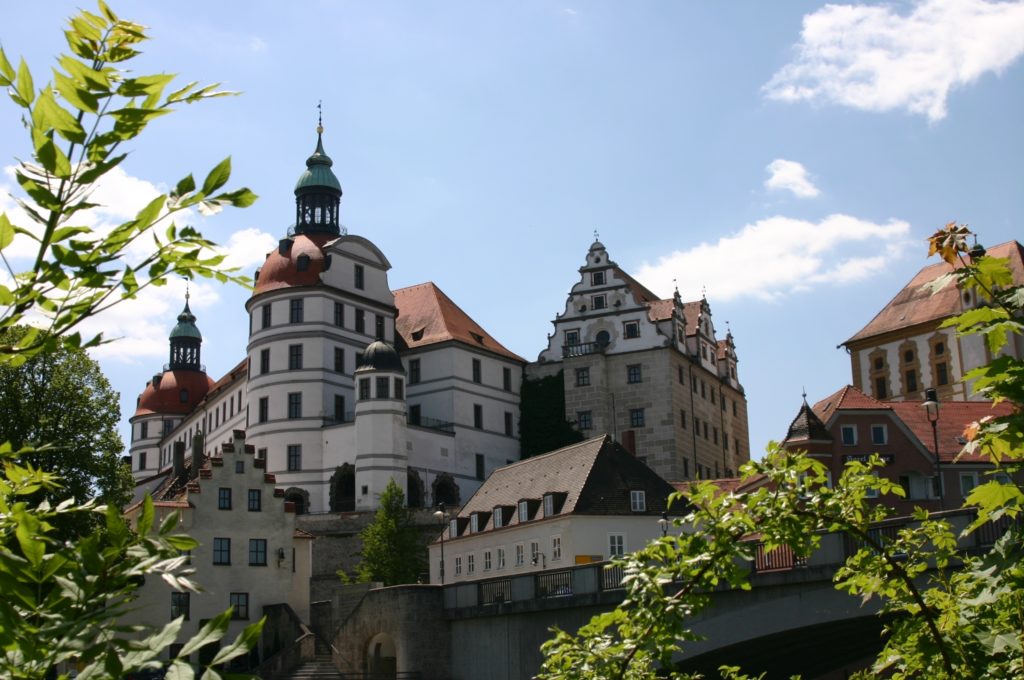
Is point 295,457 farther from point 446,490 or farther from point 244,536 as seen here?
point 244,536

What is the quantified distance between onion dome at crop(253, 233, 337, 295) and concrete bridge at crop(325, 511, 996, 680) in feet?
100

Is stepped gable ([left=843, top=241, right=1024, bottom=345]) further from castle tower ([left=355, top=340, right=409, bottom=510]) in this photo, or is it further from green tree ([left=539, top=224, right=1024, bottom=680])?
green tree ([left=539, top=224, right=1024, bottom=680])

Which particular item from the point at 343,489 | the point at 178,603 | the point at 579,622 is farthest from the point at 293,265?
the point at 579,622

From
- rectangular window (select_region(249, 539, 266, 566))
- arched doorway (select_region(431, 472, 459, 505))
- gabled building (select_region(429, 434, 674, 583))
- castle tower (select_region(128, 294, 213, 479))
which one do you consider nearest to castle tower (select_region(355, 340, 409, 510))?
arched doorway (select_region(431, 472, 459, 505))

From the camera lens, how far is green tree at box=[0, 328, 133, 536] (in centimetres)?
4212

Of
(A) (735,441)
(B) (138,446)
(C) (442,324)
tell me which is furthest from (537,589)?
(B) (138,446)

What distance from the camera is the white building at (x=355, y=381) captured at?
6494 centimetres

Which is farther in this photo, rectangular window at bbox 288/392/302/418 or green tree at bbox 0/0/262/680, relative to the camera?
rectangular window at bbox 288/392/302/418

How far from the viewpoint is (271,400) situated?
222 ft

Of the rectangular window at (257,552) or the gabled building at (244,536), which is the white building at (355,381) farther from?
the rectangular window at (257,552)

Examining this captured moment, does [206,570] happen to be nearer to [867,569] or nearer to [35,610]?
[867,569]

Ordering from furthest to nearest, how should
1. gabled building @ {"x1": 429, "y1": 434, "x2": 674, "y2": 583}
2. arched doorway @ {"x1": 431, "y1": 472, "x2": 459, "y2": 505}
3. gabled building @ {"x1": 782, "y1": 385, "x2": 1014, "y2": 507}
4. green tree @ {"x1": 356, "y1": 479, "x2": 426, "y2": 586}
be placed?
arched doorway @ {"x1": 431, "y1": 472, "x2": 459, "y2": 505} → green tree @ {"x1": 356, "y1": 479, "x2": 426, "y2": 586} → gabled building @ {"x1": 782, "y1": 385, "x2": 1014, "y2": 507} → gabled building @ {"x1": 429, "y1": 434, "x2": 674, "y2": 583}

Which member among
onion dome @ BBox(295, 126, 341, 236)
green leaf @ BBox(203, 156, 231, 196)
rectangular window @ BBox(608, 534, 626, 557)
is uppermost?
onion dome @ BBox(295, 126, 341, 236)

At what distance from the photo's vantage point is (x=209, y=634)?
3.03 meters
